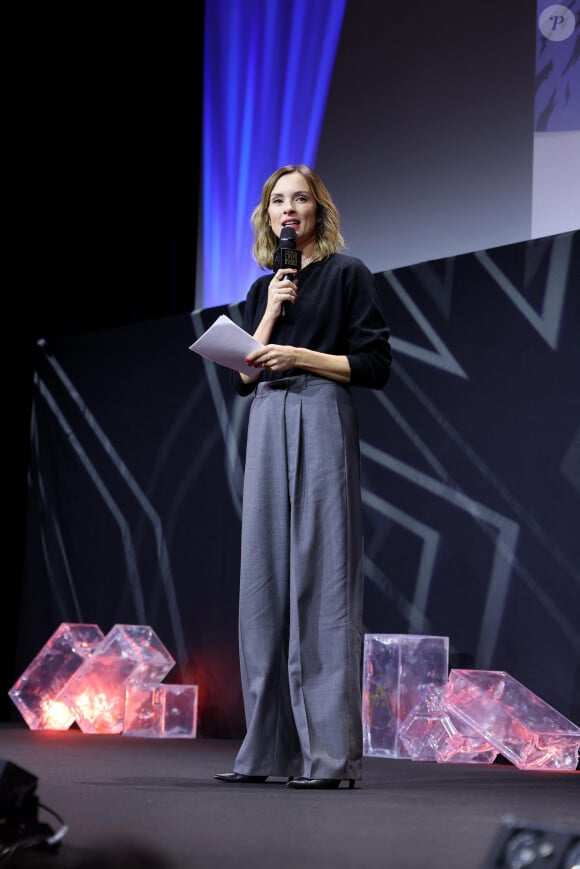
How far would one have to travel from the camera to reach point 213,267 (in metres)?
A: 4.96

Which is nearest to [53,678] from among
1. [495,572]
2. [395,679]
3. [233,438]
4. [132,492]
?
[132,492]

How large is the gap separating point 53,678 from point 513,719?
187cm

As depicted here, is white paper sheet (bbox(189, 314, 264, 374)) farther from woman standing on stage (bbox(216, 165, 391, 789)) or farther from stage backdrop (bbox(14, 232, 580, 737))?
Result: stage backdrop (bbox(14, 232, 580, 737))

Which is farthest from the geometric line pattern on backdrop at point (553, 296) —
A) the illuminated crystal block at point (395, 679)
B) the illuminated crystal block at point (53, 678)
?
the illuminated crystal block at point (53, 678)

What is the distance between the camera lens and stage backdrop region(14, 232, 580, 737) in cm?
341

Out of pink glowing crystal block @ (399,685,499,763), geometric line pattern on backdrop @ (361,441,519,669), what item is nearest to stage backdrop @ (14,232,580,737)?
geometric line pattern on backdrop @ (361,441,519,669)

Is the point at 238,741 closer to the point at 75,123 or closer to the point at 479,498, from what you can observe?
the point at 479,498

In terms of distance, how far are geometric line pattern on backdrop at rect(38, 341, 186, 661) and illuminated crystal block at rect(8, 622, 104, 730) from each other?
254 mm

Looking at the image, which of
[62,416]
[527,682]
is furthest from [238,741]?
[62,416]

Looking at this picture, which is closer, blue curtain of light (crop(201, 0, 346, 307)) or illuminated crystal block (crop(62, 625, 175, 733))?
illuminated crystal block (crop(62, 625, 175, 733))

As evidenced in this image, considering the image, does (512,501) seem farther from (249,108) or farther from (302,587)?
(249,108)

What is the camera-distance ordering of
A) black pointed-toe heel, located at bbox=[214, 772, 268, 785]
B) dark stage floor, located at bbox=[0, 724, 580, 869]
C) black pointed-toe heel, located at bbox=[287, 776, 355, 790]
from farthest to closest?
black pointed-toe heel, located at bbox=[214, 772, 268, 785] → black pointed-toe heel, located at bbox=[287, 776, 355, 790] → dark stage floor, located at bbox=[0, 724, 580, 869]

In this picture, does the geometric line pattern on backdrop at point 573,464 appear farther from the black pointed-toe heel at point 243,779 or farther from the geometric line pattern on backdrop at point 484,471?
the black pointed-toe heel at point 243,779

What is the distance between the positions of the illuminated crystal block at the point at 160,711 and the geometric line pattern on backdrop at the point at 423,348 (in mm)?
1370
